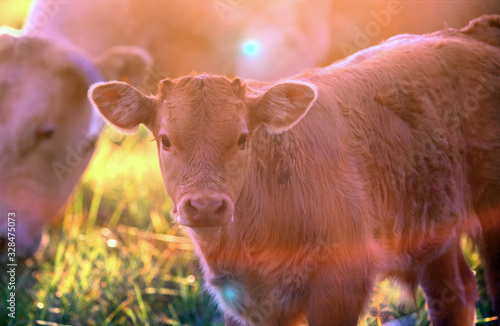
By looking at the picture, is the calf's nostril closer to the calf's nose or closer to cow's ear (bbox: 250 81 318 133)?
the calf's nose

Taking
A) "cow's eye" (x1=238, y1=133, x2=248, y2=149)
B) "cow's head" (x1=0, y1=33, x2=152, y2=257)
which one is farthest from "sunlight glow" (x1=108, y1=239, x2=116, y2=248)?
"cow's eye" (x1=238, y1=133, x2=248, y2=149)

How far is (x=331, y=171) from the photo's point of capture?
3.49 m

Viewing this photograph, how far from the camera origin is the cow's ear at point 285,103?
3.24 m

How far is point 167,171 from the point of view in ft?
10.6

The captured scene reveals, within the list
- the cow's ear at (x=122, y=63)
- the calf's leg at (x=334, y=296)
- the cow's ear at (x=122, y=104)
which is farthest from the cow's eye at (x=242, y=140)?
the cow's ear at (x=122, y=63)

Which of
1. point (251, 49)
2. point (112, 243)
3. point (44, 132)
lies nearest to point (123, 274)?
point (112, 243)

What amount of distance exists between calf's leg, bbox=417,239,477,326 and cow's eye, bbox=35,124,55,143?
3271 millimetres

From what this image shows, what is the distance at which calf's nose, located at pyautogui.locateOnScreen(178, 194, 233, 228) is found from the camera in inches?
114

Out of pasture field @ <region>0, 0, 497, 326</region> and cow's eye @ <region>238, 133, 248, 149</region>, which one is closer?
cow's eye @ <region>238, 133, 248, 149</region>

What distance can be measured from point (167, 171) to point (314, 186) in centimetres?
81

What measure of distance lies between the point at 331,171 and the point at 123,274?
93.0 inches

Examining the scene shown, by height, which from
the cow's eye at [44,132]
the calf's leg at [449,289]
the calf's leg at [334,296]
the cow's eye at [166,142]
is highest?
the cow's eye at [166,142]

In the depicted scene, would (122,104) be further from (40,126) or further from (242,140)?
(40,126)

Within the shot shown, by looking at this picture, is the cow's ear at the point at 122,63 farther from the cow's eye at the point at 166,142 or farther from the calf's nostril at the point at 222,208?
the calf's nostril at the point at 222,208
